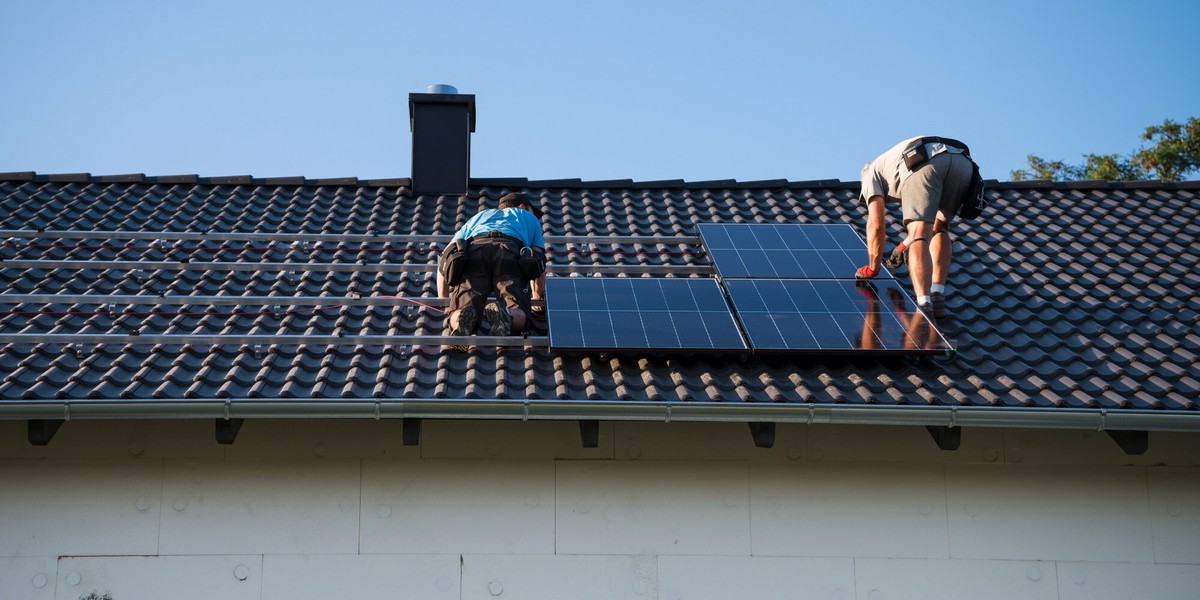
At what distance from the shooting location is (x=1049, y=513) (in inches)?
299

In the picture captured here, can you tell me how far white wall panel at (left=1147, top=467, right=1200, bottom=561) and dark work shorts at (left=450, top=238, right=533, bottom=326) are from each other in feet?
13.3

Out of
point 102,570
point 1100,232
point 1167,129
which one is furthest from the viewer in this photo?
point 1167,129

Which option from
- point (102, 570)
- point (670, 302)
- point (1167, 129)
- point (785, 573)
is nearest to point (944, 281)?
point (670, 302)

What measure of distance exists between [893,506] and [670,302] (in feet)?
6.90

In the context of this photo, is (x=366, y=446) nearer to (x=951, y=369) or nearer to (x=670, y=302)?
(x=670, y=302)

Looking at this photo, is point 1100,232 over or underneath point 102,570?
over

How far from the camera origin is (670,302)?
28.6 feet

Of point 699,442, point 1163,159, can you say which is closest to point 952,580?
point 699,442

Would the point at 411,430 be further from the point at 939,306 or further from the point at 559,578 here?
the point at 939,306

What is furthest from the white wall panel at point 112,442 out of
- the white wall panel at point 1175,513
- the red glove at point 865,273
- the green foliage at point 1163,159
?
the green foliage at point 1163,159

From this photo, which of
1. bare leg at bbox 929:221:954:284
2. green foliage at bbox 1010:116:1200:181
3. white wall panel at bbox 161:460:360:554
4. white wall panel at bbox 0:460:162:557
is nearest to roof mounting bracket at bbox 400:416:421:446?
white wall panel at bbox 161:460:360:554

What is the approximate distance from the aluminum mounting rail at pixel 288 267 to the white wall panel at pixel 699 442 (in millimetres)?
2220

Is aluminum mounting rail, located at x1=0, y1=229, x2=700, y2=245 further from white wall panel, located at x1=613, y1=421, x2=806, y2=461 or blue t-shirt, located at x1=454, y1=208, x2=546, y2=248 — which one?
white wall panel, located at x1=613, y1=421, x2=806, y2=461

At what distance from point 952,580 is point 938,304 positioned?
2184 mm
